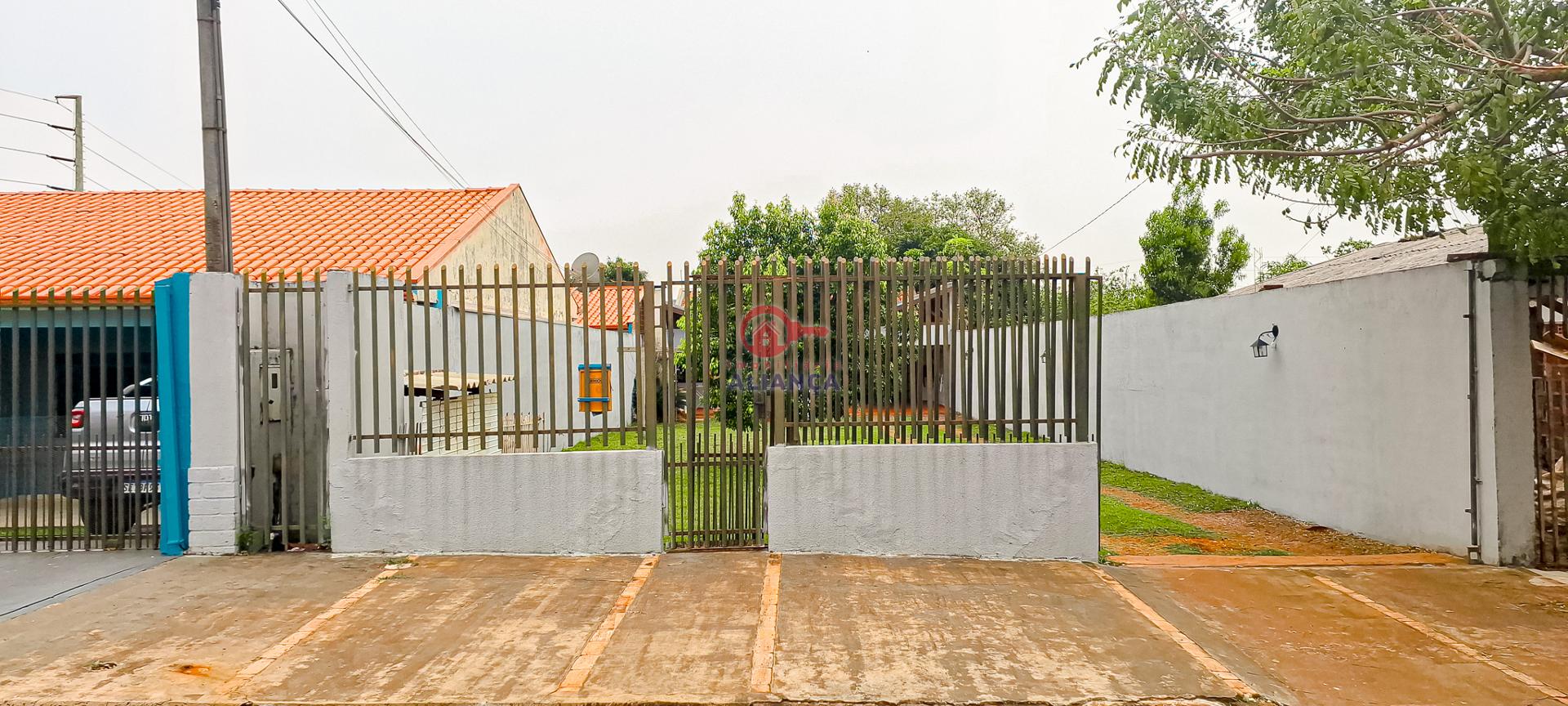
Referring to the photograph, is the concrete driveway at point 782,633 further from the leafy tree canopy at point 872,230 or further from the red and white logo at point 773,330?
the leafy tree canopy at point 872,230

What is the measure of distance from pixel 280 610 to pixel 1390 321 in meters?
8.87

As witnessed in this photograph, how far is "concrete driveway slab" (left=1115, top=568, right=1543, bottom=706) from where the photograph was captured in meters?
4.54

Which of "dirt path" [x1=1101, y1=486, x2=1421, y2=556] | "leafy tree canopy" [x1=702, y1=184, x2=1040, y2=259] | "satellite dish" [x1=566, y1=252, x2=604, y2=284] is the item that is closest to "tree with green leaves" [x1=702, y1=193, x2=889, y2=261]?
"leafy tree canopy" [x1=702, y1=184, x2=1040, y2=259]

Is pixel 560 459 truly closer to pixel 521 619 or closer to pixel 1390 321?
pixel 521 619

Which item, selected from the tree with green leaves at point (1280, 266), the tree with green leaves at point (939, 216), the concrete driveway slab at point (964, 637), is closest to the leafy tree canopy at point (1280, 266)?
the tree with green leaves at point (1280, 266)

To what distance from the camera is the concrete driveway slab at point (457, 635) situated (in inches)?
175

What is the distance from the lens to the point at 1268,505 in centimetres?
993

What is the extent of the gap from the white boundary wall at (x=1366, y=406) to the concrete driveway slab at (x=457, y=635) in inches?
254

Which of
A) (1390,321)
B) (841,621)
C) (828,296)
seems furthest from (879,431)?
(1390,321)

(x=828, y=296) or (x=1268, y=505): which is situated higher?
(x=828, y=296)

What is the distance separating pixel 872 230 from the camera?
2512cm

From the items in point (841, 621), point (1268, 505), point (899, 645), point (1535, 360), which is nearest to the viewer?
point (899, 645)

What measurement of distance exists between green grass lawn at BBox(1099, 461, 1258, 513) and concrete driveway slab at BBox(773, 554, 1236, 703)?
134 inches

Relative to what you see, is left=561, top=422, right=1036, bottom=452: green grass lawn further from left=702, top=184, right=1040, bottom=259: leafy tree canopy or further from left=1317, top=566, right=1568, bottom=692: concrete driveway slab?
left=702, top=184, right=1040, bottom=259: leafy tree canopy
